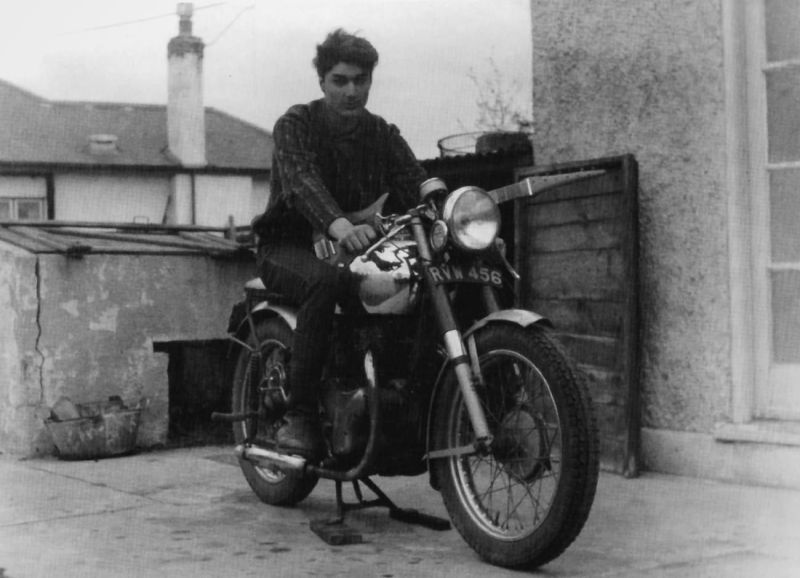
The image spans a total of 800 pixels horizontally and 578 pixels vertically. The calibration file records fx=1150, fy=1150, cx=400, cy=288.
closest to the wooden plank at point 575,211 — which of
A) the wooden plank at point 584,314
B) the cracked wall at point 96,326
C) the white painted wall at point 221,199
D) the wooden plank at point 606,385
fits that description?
the wooden plank at point 584,314

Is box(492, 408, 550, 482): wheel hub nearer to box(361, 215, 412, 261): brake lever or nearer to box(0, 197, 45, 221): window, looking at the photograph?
box(361, 215, 412, 261): brake lever

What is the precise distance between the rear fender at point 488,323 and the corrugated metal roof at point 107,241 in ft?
10.5

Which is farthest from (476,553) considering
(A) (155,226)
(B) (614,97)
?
(A) (155,226)

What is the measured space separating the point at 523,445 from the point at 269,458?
4.25 feet

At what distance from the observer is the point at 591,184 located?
19.3ft

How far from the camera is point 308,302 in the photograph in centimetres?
432

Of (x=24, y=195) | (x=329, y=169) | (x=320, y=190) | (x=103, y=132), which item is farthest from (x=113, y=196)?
(x=320, y=190)

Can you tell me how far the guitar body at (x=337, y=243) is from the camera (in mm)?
4324

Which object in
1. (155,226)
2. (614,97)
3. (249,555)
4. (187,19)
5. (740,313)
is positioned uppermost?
(187,19)

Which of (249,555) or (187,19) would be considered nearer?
(249,555)

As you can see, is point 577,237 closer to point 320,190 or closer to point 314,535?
point 320,190

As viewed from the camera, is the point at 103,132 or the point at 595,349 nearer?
the point at 595,349

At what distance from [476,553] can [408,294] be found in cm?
96

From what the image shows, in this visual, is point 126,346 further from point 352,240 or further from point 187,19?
point 187,19
